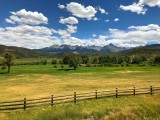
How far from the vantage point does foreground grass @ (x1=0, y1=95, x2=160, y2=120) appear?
30.0 metres

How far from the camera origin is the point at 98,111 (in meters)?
32.1

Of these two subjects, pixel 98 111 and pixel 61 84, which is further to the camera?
pixel 61 84

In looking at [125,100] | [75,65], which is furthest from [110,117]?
[75,65]

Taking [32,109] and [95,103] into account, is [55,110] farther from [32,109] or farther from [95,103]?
[95,103]

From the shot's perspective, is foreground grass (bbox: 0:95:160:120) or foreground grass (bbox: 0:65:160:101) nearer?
foreground grass (bbox: 0:95:160:120)

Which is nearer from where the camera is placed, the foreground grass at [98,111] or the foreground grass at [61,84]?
the foreground grass at [98,111]

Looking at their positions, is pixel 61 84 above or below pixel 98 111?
below

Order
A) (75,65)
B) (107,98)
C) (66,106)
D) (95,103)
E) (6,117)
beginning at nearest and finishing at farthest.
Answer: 1. (6,117)
2. (66,106)
3. (95,103)
4. (107,98)
5. (75,65)

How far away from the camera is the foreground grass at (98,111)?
98.5 ft

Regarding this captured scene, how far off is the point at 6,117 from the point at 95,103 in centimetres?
1260

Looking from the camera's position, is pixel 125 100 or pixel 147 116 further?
pixel 125 100

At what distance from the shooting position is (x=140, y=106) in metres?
34.8

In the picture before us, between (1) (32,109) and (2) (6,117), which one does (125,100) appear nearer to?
(1) (32,109)

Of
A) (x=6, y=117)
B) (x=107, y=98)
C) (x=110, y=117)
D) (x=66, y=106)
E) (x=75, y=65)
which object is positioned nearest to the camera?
(x=6, y=117)
